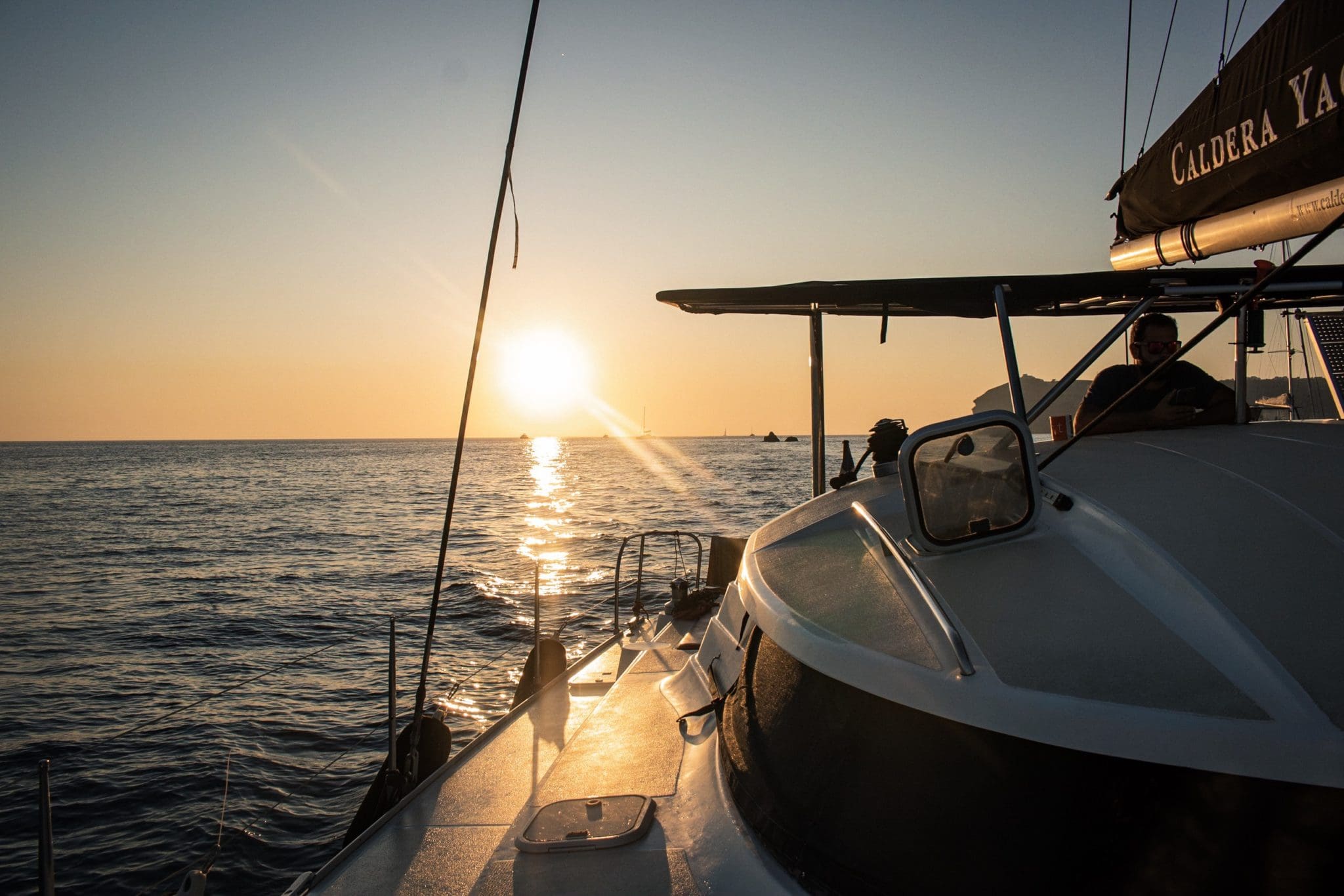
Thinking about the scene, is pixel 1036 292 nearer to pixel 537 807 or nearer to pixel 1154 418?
pixel 1154 418

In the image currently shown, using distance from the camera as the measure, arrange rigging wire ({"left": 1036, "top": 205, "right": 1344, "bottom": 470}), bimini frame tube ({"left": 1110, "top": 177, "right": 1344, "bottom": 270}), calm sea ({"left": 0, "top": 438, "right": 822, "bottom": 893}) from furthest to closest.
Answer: calm sea ({"left": 0, "top": 438, "right": 822, "bottom": 893}), bimini frame tube ({"left": 1110, "top": 177, "right": 1344, "bottom": 270}), rigging wire ({"left": 1036, "top": 205, "right": 1344, "bottom": 470})

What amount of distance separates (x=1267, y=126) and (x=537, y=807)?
4275 mm

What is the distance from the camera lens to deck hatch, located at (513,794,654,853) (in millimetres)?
3215

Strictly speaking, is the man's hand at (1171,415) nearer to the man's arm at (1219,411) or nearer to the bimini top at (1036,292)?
the man's arm at (1219,411)

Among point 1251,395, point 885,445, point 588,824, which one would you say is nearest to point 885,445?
point 885,445

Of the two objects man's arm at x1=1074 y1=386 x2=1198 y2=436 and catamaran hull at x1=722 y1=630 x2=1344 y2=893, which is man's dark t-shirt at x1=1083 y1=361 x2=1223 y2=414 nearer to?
man's arm at x1=1074 y1=386 x2=1198 y2=436

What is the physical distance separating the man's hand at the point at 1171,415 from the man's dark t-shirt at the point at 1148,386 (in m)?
0.06

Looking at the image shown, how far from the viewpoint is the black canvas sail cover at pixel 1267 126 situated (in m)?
3.24

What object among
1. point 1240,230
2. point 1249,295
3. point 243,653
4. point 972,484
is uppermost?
point 1240,230

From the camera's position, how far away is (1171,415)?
376cm

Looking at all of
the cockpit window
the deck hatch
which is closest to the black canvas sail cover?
the cockpit window

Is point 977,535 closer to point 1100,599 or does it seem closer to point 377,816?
point 1100,599

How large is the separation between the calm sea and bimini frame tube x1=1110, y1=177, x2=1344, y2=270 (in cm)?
490

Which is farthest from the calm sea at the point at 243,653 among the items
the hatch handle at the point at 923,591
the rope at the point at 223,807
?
the hatch handle at the point at 923,591
